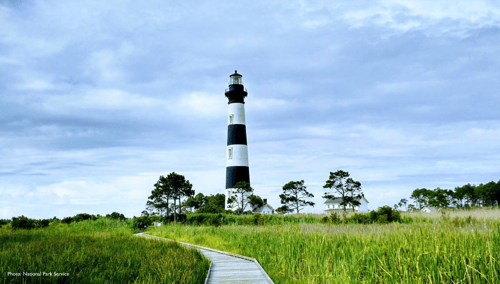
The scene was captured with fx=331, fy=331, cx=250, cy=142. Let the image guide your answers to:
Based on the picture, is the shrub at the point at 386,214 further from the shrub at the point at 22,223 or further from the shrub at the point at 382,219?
the shrub at the point at 22,223

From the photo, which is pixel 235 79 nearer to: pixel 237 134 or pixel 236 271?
pixel 237 134

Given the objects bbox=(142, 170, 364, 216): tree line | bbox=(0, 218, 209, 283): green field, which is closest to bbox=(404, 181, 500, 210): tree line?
bbox=(142, 170, 364, 216): tree line

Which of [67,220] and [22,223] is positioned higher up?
[22,223]

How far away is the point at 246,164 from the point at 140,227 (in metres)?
11.8

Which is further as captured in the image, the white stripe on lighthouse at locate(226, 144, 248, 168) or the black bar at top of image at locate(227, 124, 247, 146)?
the black bar at top of image at locate(227, 124, 247, 146)

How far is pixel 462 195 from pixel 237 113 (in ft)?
143

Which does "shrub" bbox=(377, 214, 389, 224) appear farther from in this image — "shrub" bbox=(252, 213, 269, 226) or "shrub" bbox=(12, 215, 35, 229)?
"shrub" bbox=(12, 215, 35, 229)

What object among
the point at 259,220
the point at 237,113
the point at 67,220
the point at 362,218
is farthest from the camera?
the point at 237,113

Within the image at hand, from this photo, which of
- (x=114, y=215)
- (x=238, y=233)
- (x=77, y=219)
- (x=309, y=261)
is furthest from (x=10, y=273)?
(x=114, y=215)

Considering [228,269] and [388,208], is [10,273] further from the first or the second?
[388,208]

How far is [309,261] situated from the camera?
7.21m

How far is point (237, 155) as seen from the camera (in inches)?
1280

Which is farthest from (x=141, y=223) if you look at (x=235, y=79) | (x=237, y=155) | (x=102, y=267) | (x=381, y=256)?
(x=381, y=256)

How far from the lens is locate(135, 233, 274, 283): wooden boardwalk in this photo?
6.86 m
